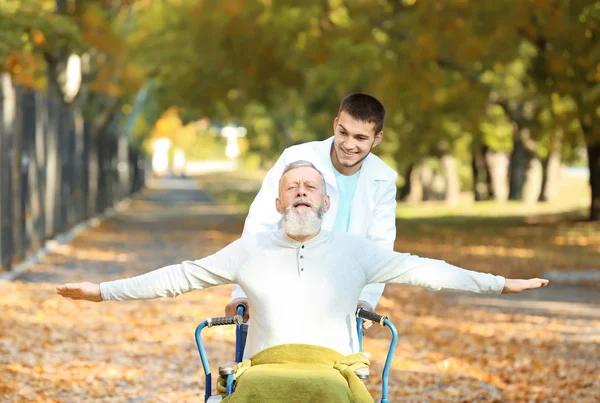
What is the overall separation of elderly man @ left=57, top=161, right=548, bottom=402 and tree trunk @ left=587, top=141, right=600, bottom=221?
885 inches

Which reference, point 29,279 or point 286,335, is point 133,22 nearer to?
point 29,279

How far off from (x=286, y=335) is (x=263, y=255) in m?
0.32

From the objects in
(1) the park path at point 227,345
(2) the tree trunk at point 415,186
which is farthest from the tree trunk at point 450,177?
(1) the park path at point 227,345

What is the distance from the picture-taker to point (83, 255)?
2038 cm

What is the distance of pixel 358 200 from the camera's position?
5.70 m

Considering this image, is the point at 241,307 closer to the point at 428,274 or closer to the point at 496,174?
the point at 428,274

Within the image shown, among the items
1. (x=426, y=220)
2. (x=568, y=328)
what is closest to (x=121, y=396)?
(x=568, y=328)

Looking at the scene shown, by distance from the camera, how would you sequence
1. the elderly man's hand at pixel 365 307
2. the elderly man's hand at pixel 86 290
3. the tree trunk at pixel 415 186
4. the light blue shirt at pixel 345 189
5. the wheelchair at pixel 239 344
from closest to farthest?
the wheelchair at pixel 239 344 < the elderly man's hand at pixel 86 290 < the elderly man's hand at pixel 365 307 < the light blue shirt at pixel 345 189 < the tree trunk at pixel 415 186

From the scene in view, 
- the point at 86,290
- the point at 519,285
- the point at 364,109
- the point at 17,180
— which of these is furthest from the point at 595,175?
the point at 86,290

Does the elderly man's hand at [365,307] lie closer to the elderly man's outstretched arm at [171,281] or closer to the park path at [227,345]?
the elderly man's outstretched arm at [171,281]

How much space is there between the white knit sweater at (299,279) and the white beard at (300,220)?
0.10 meters

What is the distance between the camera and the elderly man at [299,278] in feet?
15.9

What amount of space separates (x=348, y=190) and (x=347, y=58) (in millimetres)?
21414

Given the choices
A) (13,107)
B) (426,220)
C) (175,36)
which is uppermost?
(175,36)
